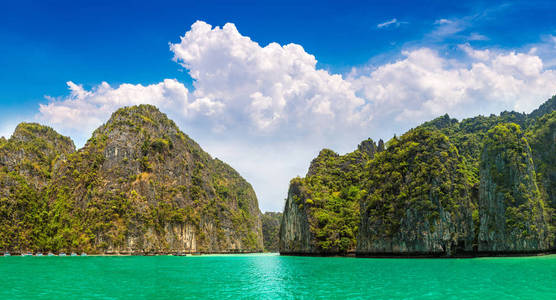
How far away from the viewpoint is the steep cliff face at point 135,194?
118750 millimetres

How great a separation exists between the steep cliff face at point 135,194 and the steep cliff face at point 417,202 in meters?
73.3

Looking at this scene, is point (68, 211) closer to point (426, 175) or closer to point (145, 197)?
point (145, 197)

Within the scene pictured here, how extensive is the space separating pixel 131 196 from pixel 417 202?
300 ft

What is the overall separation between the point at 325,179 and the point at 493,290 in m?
88.9

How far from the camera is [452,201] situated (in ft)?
239

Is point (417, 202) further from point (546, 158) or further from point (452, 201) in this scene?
point (546, 158)

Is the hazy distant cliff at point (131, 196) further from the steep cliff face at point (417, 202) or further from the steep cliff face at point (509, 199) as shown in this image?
the steep cliff face at point (509, 199)

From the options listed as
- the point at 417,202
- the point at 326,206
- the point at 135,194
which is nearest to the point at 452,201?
the point at 417,202

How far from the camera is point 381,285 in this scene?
30422mm

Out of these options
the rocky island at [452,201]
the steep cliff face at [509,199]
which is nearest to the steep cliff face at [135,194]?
the rocky island at [452,201]

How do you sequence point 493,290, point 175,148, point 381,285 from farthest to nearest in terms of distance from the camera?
point 175,148
point 381,285
point 493,290

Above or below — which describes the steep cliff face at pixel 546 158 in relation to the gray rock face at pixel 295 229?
above

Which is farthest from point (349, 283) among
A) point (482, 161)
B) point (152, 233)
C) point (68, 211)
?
point (68, 211)

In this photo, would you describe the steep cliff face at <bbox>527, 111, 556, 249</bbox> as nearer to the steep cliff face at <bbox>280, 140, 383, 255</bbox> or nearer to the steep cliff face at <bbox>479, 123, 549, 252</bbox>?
the steep cliff face at <bbox>479, 123, 549, 252</bbox>
